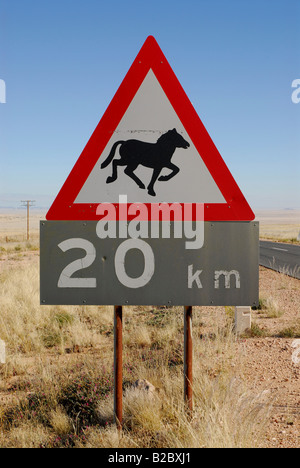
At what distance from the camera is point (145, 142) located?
2395mm

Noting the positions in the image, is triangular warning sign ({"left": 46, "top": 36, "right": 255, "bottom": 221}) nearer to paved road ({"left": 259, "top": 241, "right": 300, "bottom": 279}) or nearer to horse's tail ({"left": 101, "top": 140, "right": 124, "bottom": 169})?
horse's tail ({"left": 101, "top": 140, "right": 124, "bottom": 169})

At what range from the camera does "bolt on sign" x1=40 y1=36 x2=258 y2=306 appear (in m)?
2.39

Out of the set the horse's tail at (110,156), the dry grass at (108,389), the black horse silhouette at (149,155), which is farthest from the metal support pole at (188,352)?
the horse's tail at (110,156)

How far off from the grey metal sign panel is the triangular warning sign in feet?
0.49

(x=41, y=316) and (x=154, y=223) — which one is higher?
(x=154, y=223)

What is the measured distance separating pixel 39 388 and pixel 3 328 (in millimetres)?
2700

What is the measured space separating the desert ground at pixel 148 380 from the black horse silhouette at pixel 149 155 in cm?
147

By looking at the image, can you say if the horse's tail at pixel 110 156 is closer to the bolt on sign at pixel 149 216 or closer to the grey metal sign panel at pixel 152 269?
the bolt on sign at pixel 149 216

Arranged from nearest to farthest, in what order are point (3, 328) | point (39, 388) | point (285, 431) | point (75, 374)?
point (285, 431), point (39, 388), point (75, 374), point (3, 328)

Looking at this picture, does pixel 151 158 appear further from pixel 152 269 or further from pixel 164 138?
pixel 152 269

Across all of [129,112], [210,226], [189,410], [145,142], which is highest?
[129,112]

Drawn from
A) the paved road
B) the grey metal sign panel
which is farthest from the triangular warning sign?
the paved road
